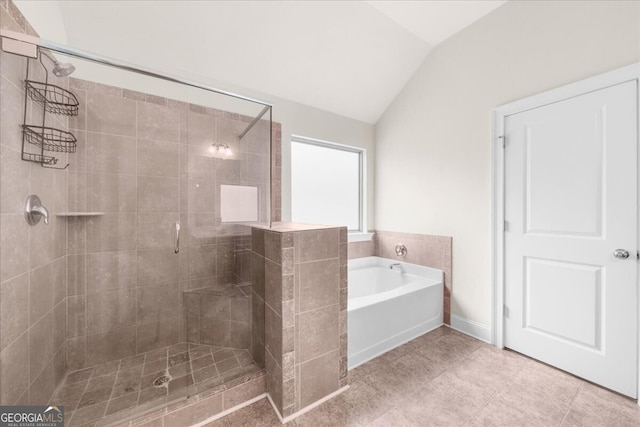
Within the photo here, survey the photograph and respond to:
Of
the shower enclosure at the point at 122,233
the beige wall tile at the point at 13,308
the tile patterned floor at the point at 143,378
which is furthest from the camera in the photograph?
the tile patterned floor at the point at 143,378

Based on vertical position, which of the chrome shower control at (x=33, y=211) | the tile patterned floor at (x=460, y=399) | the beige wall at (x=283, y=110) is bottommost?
the tile patterned floor at (x=460, y=399)

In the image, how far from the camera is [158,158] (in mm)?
1858

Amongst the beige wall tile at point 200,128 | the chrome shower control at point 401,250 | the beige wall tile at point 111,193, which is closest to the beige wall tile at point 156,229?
the beige wall tile at point 111,193

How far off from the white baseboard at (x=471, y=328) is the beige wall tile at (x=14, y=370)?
290cm

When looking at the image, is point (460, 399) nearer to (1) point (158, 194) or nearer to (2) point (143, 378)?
(2) point (143, 378)

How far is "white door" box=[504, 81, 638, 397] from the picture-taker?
4.75ft

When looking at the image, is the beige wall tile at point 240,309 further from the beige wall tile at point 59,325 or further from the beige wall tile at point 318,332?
the beige wall tile at point 59,325

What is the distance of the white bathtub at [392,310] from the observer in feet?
5.82

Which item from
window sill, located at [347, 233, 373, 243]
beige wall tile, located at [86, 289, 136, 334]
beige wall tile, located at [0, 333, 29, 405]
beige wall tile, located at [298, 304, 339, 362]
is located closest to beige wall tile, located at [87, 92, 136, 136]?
beige wall tile, located at [86, 289, 136, 334]

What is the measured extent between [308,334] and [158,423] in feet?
2.69

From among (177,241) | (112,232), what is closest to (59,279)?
(112,232)

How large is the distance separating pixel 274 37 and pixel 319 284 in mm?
2000

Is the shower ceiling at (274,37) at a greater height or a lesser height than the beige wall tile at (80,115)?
greater

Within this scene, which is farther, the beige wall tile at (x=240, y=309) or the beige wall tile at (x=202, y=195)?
the beige wall tile at (x=202, y=195)
